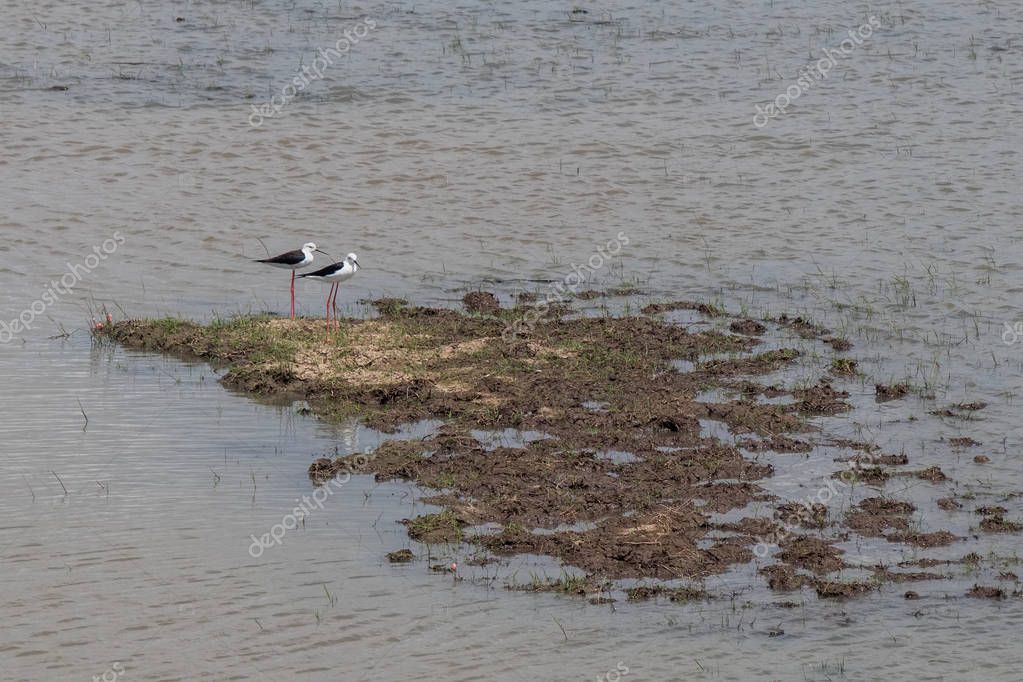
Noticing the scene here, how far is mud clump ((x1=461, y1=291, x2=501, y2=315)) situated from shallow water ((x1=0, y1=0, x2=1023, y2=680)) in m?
0.37

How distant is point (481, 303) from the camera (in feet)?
51.5

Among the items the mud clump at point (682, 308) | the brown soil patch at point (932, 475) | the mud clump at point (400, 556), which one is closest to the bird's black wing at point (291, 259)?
the mud clump at point (682, 308)

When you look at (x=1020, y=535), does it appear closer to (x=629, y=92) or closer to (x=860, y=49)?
(x=629, y=92)

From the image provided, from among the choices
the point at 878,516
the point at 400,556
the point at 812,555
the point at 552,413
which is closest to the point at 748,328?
the point at 552,413

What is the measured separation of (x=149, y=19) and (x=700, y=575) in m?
22.7

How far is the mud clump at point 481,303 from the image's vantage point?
50.9 ft

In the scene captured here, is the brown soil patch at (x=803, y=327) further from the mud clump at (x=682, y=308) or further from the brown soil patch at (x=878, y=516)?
the brown soil patch at (x=878, y=516)

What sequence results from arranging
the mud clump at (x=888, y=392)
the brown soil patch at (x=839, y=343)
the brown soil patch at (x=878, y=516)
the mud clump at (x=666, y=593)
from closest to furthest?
the mud clump at (x=666, y=593)
the brown soil patch at (x=878, y=516)
the mud clump at (x=888, y=392)
the brown soil patch at (x=839, y=343)

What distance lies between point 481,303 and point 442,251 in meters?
2.75

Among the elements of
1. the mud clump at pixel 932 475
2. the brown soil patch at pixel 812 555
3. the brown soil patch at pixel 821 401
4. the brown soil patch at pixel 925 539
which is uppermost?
the brown soil patch at pixel 821 401

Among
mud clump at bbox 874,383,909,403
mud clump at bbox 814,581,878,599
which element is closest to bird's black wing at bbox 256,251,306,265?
mud clump at bbox 874,383,909,403

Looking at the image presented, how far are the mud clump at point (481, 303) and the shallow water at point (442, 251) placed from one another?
370 mm

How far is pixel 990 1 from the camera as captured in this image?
101ft

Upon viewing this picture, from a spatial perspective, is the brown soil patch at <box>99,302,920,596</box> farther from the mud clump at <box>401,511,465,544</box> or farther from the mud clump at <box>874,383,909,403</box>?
the mud clump at <box>874,383,909,403</box>
